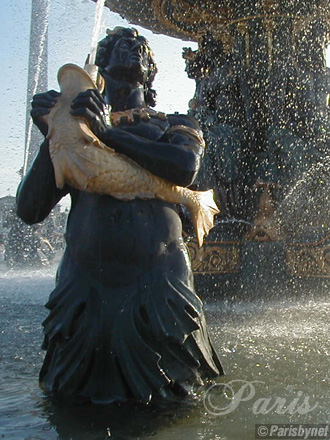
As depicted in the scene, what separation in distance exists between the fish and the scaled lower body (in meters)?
0.33

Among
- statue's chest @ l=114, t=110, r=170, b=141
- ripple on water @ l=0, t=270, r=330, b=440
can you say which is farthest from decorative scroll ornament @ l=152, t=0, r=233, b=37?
statue's chest @ l=114, t=110, r=170, b=141

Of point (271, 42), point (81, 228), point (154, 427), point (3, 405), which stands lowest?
point (3, 405)

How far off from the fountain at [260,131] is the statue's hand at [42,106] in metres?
4.21

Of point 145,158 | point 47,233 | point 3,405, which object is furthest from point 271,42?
point 47,233

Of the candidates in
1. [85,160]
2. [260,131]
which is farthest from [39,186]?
[260,131]

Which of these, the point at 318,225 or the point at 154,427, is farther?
the point at 318,225

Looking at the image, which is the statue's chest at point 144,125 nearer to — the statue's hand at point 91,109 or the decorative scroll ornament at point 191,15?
the statue's hand at point 91,109

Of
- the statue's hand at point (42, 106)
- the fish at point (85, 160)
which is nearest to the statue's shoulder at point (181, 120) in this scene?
the fish at point (85, 160)

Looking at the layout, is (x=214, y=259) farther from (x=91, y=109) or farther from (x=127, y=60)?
(x=91, y=109)

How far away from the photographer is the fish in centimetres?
235

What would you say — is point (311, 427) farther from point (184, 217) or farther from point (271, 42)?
point (271, 42)

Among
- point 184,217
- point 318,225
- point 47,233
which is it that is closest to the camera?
point 184,217

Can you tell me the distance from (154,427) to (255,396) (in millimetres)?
563

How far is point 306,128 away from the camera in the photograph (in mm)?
6781
